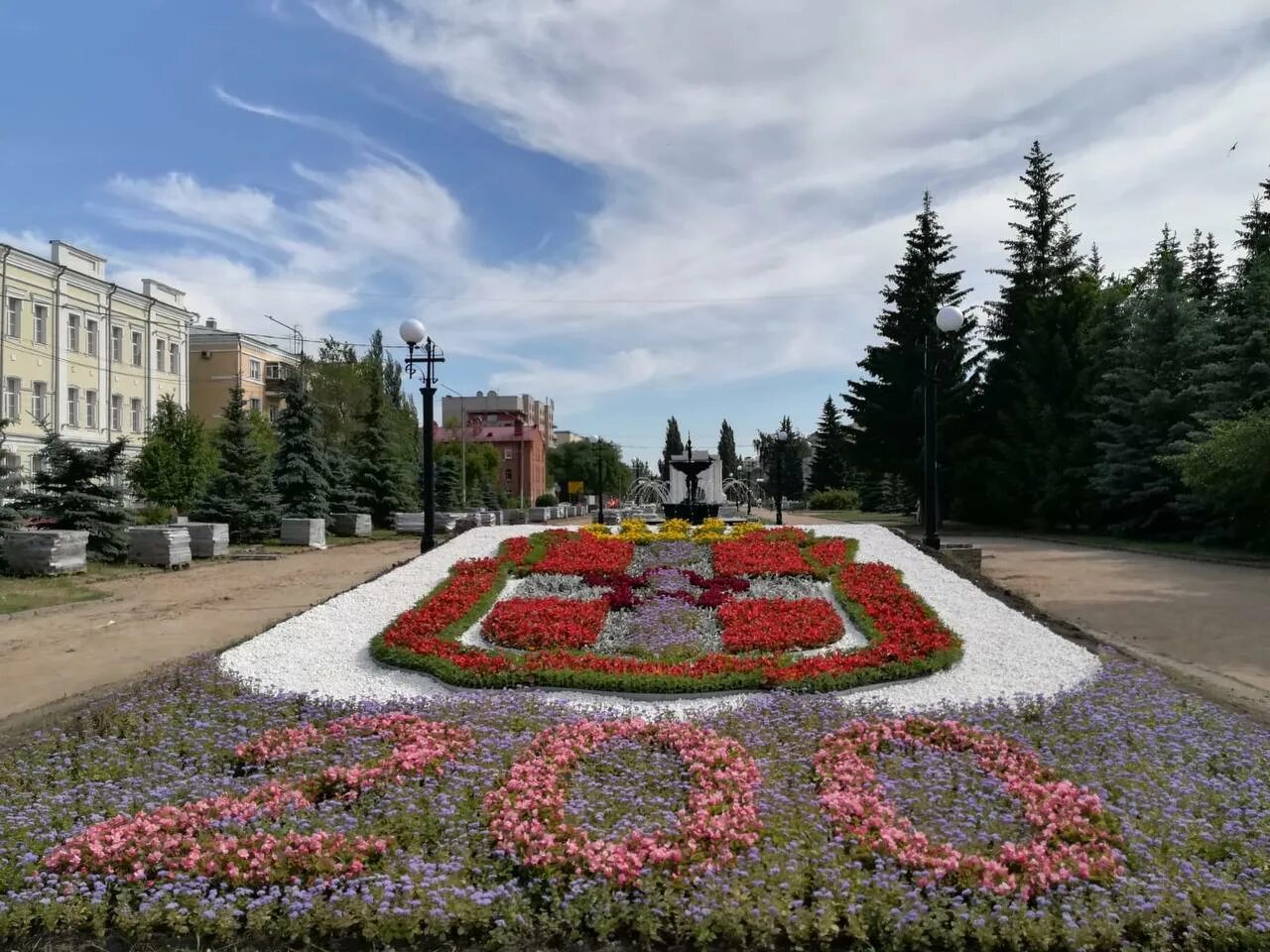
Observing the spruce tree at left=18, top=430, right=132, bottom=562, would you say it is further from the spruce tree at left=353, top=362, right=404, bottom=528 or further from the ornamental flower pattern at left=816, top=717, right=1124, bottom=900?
the ornamental flower pattern at left=816, top=717, right=1124, bottom=900

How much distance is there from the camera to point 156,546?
1662 centimetres

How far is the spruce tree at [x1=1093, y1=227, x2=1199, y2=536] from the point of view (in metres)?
22.1

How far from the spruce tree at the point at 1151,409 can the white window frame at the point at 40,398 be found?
36.4 metres

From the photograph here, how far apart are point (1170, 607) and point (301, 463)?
72.9 feet

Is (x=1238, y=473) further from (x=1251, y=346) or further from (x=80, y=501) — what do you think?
(x=80, y=501)

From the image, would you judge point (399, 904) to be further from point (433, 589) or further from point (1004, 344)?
point (1004, 344)

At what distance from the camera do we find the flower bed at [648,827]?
10.3 feet

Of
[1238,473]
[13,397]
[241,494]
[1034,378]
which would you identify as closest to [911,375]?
[1034,378]

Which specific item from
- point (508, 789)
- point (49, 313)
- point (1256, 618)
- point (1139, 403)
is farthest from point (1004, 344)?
point (49, 313)

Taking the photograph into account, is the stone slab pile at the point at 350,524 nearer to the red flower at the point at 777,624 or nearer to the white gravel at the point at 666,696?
the white gravel at the point at 666,696

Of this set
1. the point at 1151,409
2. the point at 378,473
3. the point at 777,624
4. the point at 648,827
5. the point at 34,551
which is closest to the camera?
the point at 648,827

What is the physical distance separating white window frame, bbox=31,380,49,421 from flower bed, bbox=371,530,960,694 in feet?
101

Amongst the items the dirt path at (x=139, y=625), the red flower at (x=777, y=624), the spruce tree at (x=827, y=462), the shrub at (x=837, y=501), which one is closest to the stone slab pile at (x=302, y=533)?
the dirt path at (x=139, y=625)

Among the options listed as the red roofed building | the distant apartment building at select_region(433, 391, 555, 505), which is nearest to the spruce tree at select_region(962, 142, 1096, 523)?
the distant apartment building at select_region(433, 391, 555, 505)
